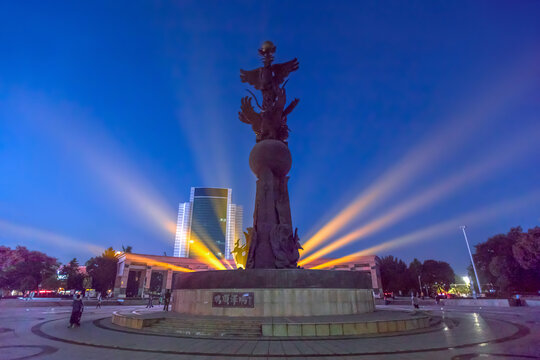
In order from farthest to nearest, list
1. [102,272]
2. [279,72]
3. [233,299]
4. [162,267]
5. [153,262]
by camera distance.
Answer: [162,267], [153,262], [102,272], [279,72], [233,299]

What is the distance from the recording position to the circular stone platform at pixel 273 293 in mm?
12766

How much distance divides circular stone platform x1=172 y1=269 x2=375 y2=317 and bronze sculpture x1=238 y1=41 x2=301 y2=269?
3.08m

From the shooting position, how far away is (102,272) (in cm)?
6519

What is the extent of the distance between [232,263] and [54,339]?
261ft

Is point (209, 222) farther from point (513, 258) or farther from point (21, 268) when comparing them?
point (513, 258)

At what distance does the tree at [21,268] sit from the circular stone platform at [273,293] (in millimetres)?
57291

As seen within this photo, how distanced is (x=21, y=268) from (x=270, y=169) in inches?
2379

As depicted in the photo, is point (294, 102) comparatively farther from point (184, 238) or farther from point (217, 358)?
point (184, 238)

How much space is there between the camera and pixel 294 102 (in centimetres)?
2223

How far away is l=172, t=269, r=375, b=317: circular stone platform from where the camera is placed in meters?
12.8

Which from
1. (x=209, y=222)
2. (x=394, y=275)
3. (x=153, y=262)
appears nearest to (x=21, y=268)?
(x=153, y=262)

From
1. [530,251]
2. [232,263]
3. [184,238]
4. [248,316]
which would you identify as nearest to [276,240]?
[248,316]

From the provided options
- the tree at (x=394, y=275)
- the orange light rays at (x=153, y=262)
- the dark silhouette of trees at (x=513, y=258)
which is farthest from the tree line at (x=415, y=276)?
the orange light rays at (x=153, y=262)

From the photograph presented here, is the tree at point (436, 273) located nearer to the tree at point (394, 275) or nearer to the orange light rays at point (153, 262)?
the tree at point (394, 275)
